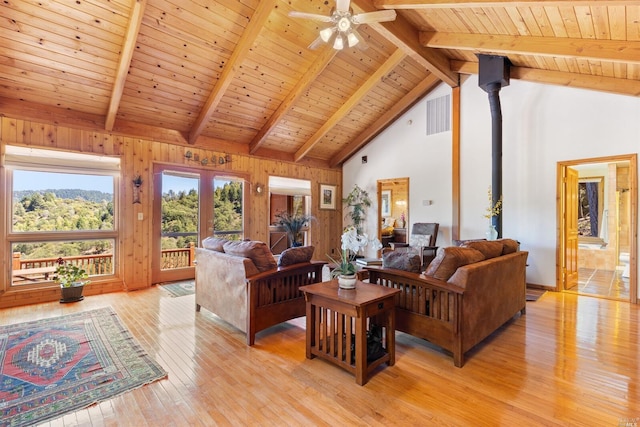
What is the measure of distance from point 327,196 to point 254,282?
5.33 m

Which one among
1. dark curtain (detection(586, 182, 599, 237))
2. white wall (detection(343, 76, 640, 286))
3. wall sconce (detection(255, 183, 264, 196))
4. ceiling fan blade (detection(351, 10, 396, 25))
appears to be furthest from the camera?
dark curtain (detection(586, 182, 599, 237))

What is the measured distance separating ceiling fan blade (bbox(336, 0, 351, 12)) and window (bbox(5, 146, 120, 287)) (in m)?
3.97

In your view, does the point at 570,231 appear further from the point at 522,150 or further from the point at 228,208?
the point at 228,208

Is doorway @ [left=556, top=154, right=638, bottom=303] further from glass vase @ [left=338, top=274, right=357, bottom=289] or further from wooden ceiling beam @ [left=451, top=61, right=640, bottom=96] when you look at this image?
glass vase @ [left=338, top=274, right=357, bottom=289]

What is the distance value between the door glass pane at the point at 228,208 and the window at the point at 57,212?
1646 millimetres

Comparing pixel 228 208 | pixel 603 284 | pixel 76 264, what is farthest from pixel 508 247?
pixel 76 264

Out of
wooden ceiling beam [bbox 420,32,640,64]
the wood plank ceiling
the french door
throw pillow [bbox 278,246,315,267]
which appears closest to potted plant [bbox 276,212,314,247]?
the french door

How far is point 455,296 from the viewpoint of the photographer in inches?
95.7

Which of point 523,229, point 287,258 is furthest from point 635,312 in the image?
point 287,258

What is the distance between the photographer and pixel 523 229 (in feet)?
17.2

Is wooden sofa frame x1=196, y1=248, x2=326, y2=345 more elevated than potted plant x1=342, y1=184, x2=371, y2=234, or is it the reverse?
potted plant x1=342, y1=184, x2=371, y2=234

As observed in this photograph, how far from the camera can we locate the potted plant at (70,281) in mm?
4121

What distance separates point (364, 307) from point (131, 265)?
4.23m

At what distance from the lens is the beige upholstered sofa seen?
9.33 feet
